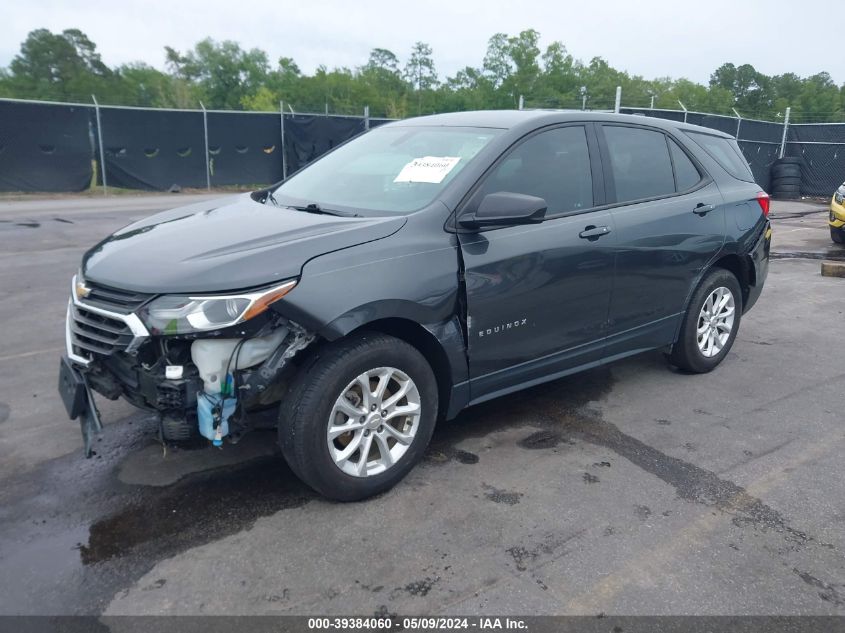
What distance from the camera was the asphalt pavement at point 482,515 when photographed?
2586mm

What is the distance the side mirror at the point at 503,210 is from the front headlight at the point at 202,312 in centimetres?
111

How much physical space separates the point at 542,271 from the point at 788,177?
759 inches

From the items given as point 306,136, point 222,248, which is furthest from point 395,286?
point 306,136

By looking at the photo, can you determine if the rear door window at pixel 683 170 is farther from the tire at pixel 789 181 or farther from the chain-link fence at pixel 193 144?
the tire at pixel 789 181

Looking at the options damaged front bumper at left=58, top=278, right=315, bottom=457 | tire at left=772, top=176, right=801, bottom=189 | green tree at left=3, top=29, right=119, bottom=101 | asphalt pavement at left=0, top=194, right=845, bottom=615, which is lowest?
asphalt pavement at left=0, top=194, right=845, bottom=615

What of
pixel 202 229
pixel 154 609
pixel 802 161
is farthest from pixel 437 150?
pixel 802 161

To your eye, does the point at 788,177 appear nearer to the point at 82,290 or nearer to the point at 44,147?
the point at 44,147

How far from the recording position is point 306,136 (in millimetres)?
21031

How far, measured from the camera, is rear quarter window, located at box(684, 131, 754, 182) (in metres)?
4.97

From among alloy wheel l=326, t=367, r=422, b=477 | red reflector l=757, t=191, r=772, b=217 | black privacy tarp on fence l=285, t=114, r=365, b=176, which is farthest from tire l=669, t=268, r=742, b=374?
black privacy tarp on fence l=285, t=114, r=365, b=176

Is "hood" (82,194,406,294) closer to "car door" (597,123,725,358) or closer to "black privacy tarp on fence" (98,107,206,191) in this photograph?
"car door" (597,123,725,358)

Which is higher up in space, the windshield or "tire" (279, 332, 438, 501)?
the windshield

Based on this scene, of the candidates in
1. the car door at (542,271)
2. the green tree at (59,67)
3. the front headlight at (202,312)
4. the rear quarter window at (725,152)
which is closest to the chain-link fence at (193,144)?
the rear quarter window at (725,152)

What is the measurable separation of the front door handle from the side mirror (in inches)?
23.8
